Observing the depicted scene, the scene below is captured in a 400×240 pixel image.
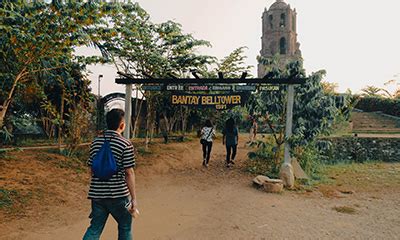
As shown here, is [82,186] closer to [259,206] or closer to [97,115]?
[259,206]

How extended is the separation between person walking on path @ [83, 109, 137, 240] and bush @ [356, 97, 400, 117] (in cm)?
3049

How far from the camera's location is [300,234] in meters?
4.52

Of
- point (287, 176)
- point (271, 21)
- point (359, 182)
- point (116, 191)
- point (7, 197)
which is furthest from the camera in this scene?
point (271, 21)

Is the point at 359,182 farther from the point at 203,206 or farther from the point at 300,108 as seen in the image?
the point at 203,206

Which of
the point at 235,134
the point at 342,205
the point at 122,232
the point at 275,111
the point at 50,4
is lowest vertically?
the point at 342,205

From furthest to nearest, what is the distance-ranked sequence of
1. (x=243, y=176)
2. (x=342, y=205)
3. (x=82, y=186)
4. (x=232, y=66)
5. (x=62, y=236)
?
(x=232, y=66) < (x=243, y=176) < (x=82, y=186) < (x=342, y=205) < (x=62, y=236)

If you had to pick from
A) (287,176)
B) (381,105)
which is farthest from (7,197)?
(381,105)

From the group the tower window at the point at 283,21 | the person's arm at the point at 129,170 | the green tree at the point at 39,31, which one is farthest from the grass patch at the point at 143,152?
the tower window at the point at 283,21

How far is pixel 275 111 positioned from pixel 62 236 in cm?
695

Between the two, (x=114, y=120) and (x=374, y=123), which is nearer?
(x=114, y=120)

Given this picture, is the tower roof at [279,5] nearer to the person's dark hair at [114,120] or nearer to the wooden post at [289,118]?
the wooden post at [289,118]

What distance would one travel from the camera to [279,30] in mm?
46625

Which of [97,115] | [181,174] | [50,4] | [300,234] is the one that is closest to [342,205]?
[300,234]

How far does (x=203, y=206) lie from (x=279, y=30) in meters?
45.5
